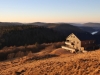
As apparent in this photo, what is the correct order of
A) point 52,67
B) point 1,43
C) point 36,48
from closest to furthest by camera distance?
point 52,67 → point 36,48 → point 1,43

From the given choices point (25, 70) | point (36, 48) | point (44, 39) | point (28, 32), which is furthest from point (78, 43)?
point (28, 32)

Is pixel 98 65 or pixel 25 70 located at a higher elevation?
pixel 98 65

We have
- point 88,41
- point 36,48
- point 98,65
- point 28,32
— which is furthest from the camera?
point 28,32

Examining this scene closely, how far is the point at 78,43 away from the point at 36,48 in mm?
14596

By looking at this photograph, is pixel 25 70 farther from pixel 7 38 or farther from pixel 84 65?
pixel 7 38

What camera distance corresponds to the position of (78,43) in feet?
138

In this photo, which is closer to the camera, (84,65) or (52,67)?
Result: (84,65)

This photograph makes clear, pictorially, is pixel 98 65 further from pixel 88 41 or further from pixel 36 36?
pixel 36 36

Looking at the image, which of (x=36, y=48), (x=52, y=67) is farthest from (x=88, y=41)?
(x=52, y=67)

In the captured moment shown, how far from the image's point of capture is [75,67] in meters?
17.7

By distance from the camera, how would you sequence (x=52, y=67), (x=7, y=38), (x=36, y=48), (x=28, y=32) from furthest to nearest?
(x=28, y=32)
(x=7, y=38)
(x=36, y=48)
(x=52, y=67)

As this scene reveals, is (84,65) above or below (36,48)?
above

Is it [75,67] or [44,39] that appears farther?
[44,39]

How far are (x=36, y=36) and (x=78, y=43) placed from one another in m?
47.7
